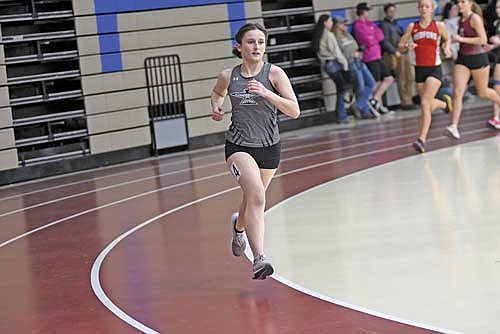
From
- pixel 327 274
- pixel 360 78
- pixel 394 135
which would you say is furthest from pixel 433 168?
pixel 360 78

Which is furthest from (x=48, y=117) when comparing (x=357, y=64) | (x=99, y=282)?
(x=99, y=282)

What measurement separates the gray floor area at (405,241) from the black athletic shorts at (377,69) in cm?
814

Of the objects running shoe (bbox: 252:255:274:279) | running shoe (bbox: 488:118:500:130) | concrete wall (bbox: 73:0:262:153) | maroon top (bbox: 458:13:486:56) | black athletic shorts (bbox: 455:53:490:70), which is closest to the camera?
running shoe (bbox: 252:255:274:279)

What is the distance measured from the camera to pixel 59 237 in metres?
11.4

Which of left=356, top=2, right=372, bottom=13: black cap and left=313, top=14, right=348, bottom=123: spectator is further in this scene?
left=356, top=2, right=372, bottom=13: black cap

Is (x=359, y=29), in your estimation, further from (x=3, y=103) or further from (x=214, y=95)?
(x=214, y=95)

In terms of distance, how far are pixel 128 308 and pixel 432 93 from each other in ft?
28.0

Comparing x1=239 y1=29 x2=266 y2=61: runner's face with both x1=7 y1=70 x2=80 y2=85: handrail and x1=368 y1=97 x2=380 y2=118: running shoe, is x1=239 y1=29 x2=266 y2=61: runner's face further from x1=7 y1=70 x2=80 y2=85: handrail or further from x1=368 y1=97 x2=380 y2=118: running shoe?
x1=368 y1=97 x2=380 y2=118: running shoe

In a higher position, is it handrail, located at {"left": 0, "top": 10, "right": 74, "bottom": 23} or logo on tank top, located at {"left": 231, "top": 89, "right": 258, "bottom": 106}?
handrail, located at {"left": 0, "top": 10, "right": 74, "bottom": 23}

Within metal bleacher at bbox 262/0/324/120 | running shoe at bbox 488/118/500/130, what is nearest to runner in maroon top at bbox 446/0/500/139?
running shoe at bbox 488/118/500/130

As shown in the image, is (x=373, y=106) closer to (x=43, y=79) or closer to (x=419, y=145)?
(x=419, y=145)

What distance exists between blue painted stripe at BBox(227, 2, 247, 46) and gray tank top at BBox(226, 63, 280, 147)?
12485 mm

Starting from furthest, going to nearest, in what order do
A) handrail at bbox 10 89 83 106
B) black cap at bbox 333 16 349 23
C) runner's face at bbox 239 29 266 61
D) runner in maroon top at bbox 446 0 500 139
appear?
black cap at bbox 333 16 349 23 < handrail at bbox 10 89 83 106 < runner in maroon top at bbox 446 0 500 139 < runner's face at bbox 239 29 266 61

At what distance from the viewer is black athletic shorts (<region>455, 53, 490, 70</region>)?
16.0 m
